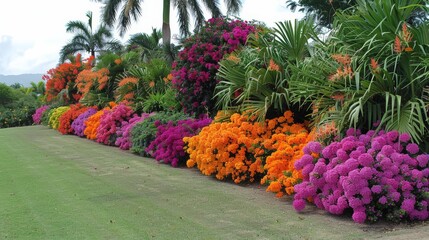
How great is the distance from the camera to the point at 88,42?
40.1m

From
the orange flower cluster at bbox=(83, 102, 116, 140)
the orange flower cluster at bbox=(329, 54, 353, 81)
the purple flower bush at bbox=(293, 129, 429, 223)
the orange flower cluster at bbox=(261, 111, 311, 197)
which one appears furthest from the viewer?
the orange flower cluster at bbox=(83, 102, 116, 140)

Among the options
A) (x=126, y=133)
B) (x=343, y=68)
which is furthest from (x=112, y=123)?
(x=343, y=68)

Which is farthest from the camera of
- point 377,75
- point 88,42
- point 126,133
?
point 88,42

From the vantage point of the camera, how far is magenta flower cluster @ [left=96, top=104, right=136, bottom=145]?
15297 millimetres

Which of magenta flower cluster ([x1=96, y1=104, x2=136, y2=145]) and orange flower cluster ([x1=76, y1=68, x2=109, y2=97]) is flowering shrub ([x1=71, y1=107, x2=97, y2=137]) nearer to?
orange flower cluster ([x1=76, y1=68, x2=109, y2=97])

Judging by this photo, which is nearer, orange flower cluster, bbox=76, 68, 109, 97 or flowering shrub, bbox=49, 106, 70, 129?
orange flower cluster, bbox=76, 68, 109, 97

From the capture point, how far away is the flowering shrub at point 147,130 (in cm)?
1238

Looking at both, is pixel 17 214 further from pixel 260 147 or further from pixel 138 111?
pixel 138 111

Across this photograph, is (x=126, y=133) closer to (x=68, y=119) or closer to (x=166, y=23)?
(x=68, y=119)

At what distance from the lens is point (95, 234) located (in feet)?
18.1

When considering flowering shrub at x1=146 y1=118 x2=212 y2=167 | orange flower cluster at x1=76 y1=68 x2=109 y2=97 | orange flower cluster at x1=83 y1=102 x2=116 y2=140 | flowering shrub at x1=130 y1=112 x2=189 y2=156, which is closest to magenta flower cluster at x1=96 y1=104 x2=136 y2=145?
orange flower cluster at x1=83 y1=102 x2=116 y2=140

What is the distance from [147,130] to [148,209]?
598 centimetres

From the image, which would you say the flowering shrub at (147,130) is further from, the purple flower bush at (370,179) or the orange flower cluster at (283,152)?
the purple flower bush at (370,179)

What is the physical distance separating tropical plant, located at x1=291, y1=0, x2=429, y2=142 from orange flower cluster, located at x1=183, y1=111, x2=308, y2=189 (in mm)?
865
